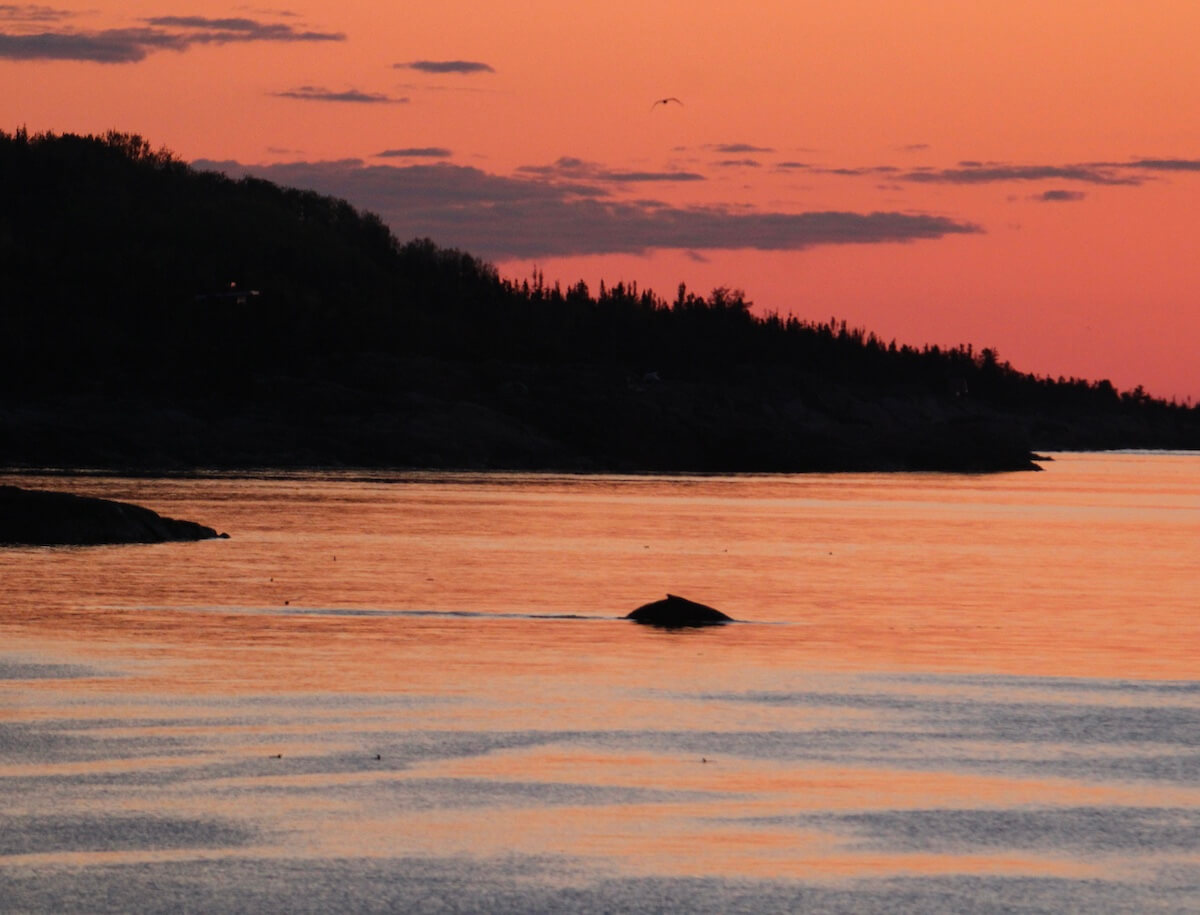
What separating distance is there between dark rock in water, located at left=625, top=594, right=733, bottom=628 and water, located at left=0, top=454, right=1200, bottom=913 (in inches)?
28.9

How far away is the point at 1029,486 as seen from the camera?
587ft

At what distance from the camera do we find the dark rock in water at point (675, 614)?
135ft

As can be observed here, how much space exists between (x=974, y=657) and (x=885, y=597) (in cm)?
1470

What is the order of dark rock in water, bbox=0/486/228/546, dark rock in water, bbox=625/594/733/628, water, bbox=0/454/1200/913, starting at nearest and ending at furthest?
water, bbox=0/454/1200/913, dark rock in water, bbox=625/594/733/628, dark rock in water, bbox=0/486/228/546

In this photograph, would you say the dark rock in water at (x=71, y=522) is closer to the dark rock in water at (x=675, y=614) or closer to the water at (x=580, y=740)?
the water at (x=580, y=740)

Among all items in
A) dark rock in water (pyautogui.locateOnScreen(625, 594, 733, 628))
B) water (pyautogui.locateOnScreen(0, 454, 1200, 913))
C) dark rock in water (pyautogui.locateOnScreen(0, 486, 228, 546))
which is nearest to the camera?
water (pyautogui.locateOnScreen(0, 454, 1200, 913))

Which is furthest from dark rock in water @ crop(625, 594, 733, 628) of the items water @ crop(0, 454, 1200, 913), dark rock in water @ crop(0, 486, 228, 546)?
dark rock in water @ crop(0, 486, 228, 546)

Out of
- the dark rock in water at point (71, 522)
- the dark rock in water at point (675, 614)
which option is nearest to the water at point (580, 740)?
the dark rock in water at point (675, 614)

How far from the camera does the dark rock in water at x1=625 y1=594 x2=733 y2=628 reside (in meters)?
41.0

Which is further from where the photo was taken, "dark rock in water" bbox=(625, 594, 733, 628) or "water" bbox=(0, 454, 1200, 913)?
"dark rock in water" bbox=(625, 594, 733, 628)

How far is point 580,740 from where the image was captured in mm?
24594

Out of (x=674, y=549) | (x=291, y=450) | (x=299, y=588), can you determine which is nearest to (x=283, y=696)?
(x=299, y=588)

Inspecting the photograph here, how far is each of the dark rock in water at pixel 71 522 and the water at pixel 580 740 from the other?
408 cm

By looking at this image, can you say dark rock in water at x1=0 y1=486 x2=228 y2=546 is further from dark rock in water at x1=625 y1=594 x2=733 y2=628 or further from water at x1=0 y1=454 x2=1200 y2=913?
dark rock in water at x1=625 y1=594 x2=733 y2=628
